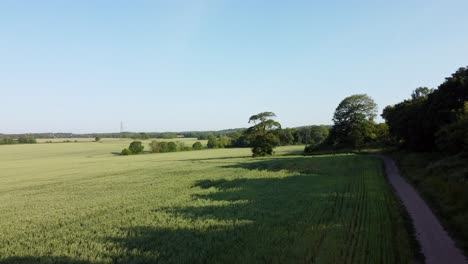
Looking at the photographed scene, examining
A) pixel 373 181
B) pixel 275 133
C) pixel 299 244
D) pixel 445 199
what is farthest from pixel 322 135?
pixel 299 244

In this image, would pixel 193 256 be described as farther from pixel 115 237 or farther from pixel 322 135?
pixel 322 135

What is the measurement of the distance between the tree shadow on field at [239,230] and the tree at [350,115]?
61314 millimetres

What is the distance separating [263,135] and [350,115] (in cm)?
2348

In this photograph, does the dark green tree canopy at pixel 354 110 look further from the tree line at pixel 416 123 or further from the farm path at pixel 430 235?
the farm path at pixel 430 235

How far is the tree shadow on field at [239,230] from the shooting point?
39.7ft

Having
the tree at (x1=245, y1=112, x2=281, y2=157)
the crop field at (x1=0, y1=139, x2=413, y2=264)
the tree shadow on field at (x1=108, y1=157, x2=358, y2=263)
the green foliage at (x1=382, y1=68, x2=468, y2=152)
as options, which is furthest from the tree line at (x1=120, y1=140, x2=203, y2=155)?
the tree shadow on field at (x1=108, y1=157, x2=358, y2=263)

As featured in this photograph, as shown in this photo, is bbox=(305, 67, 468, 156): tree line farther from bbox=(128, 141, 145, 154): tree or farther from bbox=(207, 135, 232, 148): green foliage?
bbox=(128, 141, 145, 154): tree

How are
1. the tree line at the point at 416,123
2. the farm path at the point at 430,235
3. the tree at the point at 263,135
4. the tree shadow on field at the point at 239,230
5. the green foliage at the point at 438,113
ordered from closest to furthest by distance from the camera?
the farm path at the point at 430,235
the tree shadow on field at the point at 239,230
the tree line at the point at 416,123
the green foliage at the point at 438,113
the tree at the point at 263,135

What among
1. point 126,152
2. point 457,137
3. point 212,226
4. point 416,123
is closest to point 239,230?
point 212,226

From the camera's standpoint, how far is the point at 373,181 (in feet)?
98.6

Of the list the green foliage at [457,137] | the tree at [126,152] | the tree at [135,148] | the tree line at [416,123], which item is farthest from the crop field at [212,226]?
the tree at [135,148]

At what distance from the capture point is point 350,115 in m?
84.0

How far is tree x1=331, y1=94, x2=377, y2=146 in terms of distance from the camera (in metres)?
82.6

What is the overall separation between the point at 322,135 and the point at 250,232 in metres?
131
